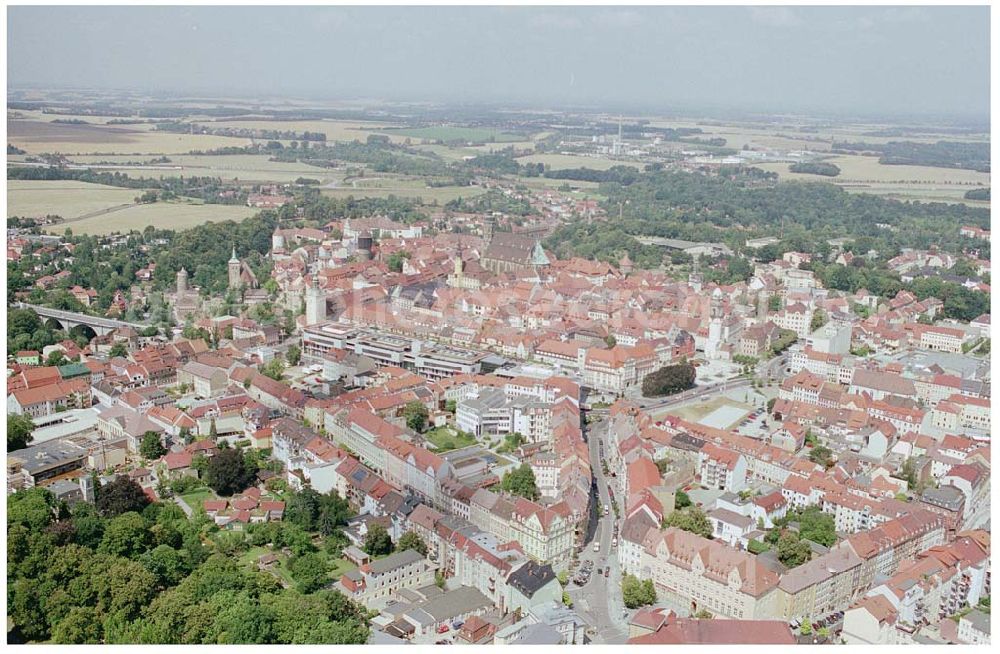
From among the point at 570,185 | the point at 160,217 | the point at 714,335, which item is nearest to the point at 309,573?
the point at 714,335

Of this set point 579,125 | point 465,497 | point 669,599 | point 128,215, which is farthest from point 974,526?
point 579,125

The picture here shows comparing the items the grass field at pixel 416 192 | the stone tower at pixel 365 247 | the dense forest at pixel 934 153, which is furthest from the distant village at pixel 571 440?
the dense forest at pixel 934 153

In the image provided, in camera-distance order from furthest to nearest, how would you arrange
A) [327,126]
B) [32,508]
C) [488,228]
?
[327,126] → [488,228] → [32,508]

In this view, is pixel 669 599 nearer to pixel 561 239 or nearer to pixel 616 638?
pixel 616 638

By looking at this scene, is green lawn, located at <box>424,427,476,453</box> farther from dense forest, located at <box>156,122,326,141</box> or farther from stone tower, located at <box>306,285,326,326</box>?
dense forest, located at <box>156,122,326,141</box>

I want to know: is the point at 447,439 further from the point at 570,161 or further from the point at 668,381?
the point at 570,161
